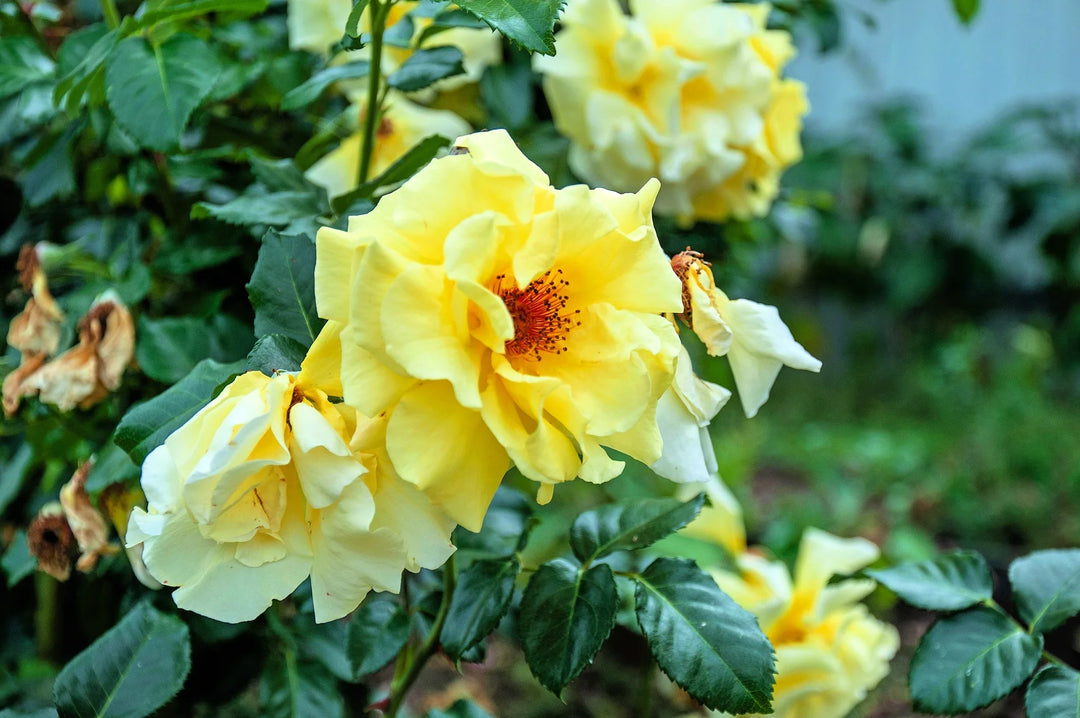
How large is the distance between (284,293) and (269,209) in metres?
0.09

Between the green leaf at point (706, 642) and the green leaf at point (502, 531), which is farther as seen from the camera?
the green leaf at point (502, 531)

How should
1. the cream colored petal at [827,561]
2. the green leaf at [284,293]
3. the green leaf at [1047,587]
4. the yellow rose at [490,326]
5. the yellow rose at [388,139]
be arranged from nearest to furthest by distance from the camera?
1. the yellow rose at [490,326]
2. the green leaf at [284,293]
3. the green leaf at [1047,587]
4. the yellow rose at [388,139]
5. the cream colored petal at [827,561]

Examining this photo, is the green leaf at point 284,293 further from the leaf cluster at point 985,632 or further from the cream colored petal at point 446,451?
the leaf cluster at point 985,632

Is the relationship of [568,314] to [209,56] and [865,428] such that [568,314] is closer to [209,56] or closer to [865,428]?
[209,56]

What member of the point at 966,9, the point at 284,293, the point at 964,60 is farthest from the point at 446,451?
the point at 964,60

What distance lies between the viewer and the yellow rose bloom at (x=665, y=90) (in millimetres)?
741

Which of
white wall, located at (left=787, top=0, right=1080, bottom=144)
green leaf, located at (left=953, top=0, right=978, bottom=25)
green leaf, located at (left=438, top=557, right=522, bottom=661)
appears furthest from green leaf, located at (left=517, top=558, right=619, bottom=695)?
white wall, located at (left=787, top=0, right=1080, bottom=144)

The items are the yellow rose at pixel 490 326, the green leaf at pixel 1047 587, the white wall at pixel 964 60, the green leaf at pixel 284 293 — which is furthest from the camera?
the white wall at pixel 964 60

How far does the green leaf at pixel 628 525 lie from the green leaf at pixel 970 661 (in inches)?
6.7

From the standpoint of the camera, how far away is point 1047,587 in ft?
2.02

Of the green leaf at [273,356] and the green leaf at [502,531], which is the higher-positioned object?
the green leaf at [273,356]

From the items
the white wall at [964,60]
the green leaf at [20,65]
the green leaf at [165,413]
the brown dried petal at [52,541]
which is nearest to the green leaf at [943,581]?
the green leaf at [165,413]

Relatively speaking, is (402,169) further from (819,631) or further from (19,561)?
(819,631)

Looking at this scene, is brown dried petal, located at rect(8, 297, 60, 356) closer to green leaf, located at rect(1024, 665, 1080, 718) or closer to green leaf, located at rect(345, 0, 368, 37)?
green leaf, located at rect(345, 0, 368, 37)
